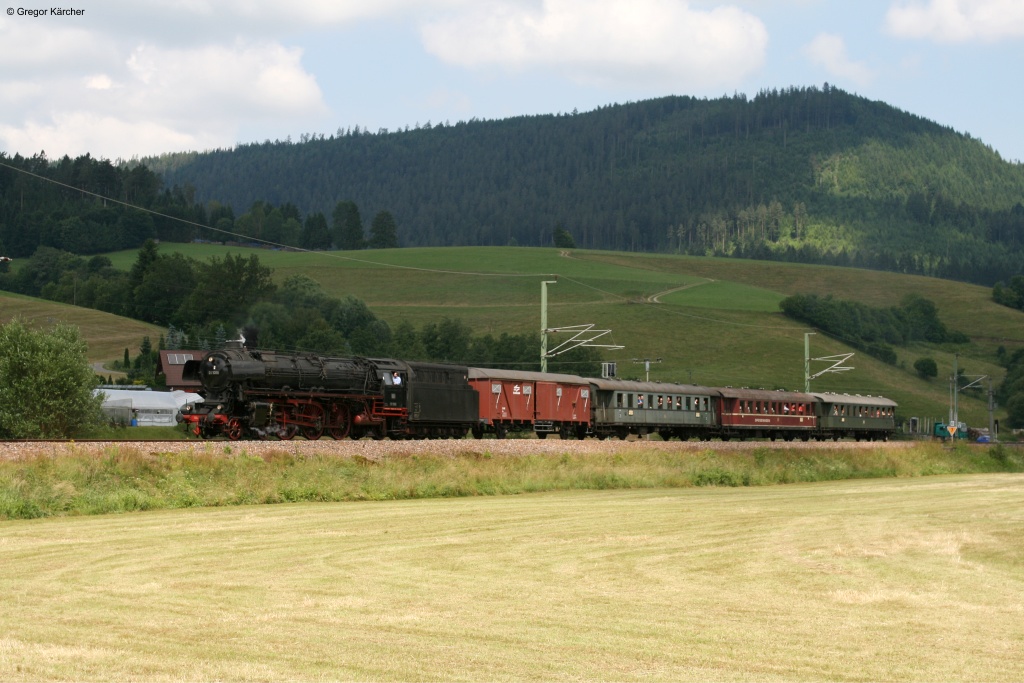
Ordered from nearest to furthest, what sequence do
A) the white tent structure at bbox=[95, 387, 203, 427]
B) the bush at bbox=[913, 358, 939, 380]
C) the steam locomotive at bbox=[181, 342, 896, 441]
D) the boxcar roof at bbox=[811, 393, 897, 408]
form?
the steam locomotive at bbox=[181, 342, 896, 441]
the boxcar roof at bbox=[811, 393, 897, 408]
the white tent structure at bbox=[95, 387, 203, 427]
the bush at bbox=[913, 358, 939, 380]

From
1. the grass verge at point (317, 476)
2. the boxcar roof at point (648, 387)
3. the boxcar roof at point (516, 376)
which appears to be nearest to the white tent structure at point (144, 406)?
the boxcar roof at point (648, 387)

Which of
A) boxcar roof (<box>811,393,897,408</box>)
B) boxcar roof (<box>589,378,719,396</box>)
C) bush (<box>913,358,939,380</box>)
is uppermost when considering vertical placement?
bush (<box>913,358,939,380</box>)

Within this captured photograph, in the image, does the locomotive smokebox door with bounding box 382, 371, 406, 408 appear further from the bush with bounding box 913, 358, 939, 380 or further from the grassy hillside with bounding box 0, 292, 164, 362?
the bush with bounding box 913, 358, 939, 380

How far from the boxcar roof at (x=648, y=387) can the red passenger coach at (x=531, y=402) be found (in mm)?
1513

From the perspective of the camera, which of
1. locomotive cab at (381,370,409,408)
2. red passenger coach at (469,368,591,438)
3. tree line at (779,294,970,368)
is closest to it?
locomotive cab at (381,370,409,408)

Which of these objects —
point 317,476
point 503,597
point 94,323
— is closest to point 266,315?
point 94,323

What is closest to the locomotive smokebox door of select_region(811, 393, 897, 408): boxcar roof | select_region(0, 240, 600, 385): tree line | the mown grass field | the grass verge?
the grass verge

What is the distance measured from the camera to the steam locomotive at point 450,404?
1665 inches

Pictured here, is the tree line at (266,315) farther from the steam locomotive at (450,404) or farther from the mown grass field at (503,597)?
the mown grass field at (503,597)

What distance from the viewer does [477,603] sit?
1491 cm

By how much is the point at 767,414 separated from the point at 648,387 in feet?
42.2

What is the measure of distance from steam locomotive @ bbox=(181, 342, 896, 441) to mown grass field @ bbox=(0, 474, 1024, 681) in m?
16.2

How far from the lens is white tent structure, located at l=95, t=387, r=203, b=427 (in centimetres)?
9344

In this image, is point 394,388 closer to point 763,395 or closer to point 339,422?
point 339,422
